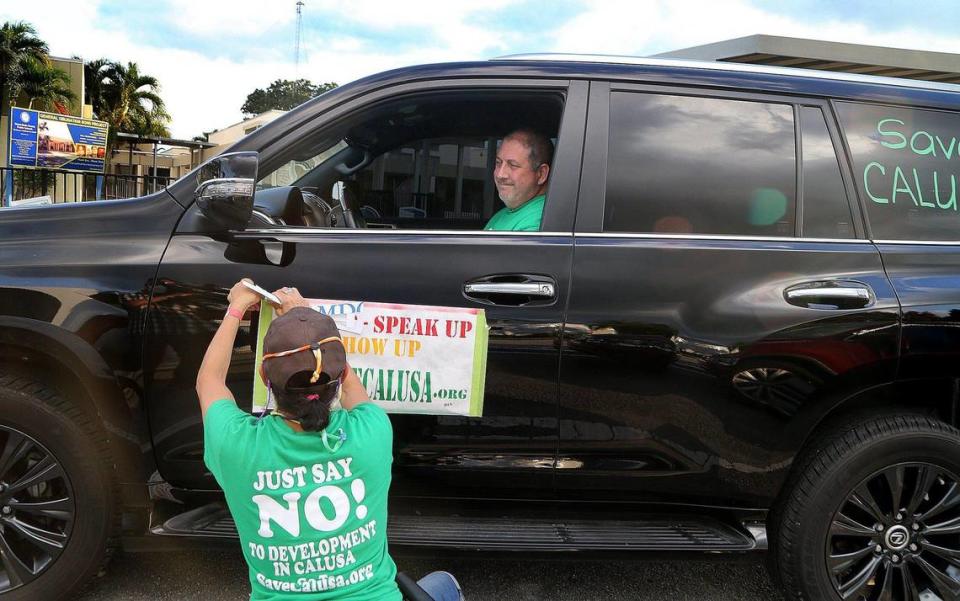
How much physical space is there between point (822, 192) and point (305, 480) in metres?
1.94

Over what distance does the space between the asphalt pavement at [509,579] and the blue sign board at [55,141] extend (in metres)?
23.8

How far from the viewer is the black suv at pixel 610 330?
225cm

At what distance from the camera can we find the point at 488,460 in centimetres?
230

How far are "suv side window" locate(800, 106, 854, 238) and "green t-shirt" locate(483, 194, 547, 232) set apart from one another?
2.93ft

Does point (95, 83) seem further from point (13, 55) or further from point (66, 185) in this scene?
point (66, 185)

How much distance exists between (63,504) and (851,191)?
2.79 metres

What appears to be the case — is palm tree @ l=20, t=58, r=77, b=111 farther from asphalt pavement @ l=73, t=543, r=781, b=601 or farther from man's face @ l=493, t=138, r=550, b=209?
man's face @ l=493, t=138, r=550, b=209

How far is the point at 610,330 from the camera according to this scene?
2.27 m

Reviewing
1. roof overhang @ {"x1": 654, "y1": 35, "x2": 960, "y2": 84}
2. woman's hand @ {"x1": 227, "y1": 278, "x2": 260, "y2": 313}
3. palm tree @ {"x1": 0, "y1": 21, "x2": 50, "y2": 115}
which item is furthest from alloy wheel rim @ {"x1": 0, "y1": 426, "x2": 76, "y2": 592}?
palm tree @ {"x1": 0, "y1": 21, "x2": 50, "y2": 115}

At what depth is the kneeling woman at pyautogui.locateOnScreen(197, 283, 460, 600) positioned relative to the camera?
1.51 meters

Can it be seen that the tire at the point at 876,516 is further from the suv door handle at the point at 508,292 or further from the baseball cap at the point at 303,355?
the baseball cap at the point at 303,355

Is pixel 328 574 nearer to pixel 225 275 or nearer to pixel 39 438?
pixel 225 275

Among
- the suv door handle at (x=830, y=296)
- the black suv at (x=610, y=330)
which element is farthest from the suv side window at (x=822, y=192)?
the suv door handle at (x=830, y=296)

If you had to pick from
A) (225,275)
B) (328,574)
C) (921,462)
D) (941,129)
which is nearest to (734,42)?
(941,129)
